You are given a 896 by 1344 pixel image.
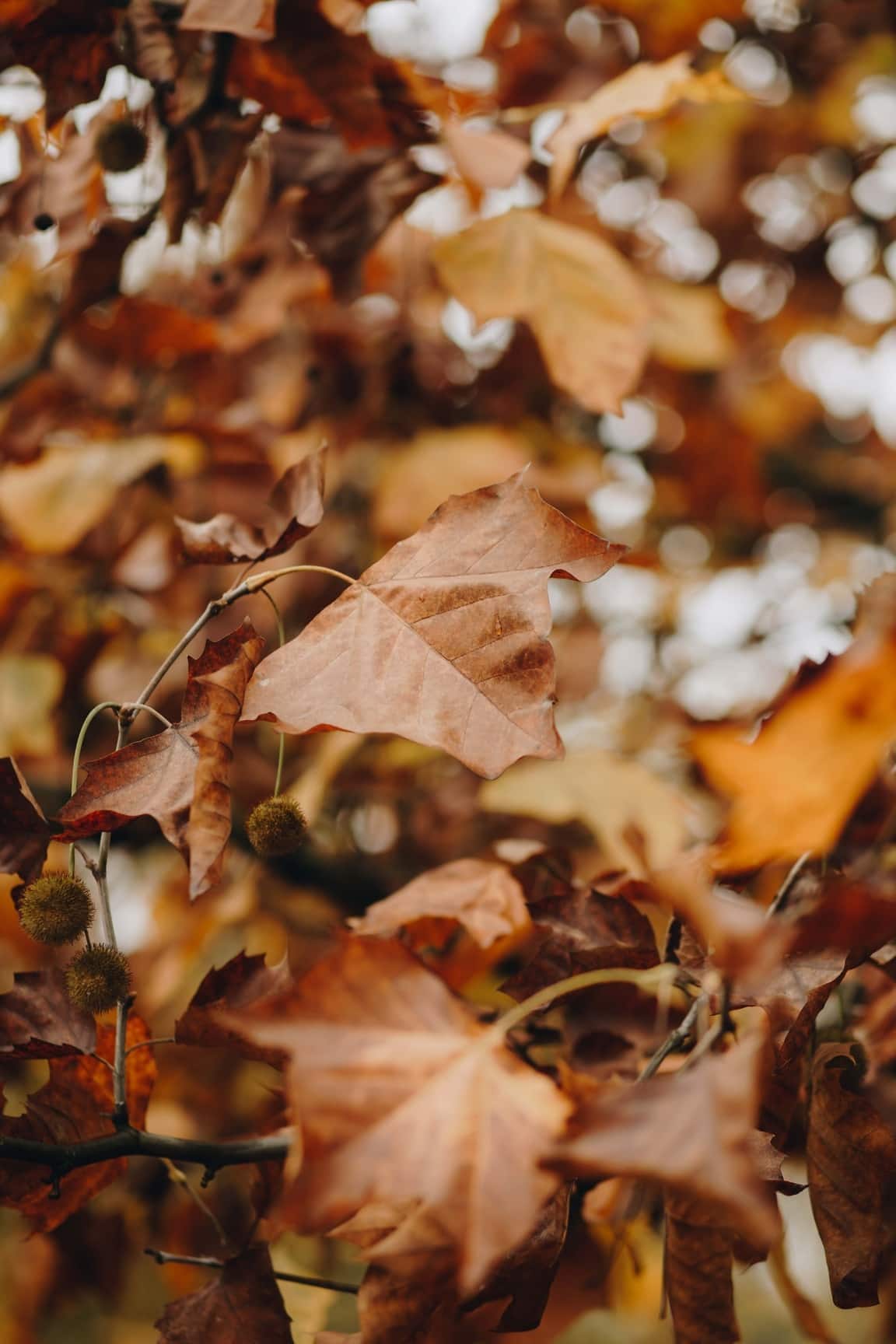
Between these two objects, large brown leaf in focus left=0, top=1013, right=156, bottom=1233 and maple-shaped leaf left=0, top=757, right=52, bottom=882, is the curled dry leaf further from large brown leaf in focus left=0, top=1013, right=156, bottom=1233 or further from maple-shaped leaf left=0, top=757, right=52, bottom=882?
large brown leaf in focus left=0, top=1013, right=156, bottom=1233

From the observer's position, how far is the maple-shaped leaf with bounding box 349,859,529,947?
81 cm

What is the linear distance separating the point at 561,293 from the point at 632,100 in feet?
0.66

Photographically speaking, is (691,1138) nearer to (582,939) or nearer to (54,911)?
(582,939)

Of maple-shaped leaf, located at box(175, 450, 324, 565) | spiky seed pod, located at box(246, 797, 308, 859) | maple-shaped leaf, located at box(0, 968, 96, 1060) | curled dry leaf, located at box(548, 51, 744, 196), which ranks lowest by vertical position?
maple-shaped leaf, located at box(0, 968, 96, 1060)

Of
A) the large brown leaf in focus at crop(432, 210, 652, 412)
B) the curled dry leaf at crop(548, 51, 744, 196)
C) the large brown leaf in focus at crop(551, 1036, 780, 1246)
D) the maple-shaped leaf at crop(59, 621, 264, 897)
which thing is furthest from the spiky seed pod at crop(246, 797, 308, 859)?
the curled dry leaf at crop(548, 51, 744, 196)

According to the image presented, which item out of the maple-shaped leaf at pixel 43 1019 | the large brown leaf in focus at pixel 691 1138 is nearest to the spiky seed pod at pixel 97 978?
the maple-shaped leaf at pixel 43 1019

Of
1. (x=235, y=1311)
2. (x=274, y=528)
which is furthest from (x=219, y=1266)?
(x=274, y=528)

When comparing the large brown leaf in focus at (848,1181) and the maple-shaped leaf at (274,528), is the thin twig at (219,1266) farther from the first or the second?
the maple-shaped leaf at (274,528)

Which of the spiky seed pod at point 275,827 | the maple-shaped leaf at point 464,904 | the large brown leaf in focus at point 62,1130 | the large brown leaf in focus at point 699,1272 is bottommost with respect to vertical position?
the large brown leaf in focus at point 699,1272

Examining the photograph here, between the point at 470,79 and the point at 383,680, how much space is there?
2010mm

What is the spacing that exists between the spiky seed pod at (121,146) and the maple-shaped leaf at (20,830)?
670mm

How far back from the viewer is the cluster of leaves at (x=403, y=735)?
493 mm

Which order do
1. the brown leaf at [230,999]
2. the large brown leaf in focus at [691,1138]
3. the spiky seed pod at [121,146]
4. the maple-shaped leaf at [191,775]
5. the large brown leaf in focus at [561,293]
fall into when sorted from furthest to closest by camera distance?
1. the large brown leaf in focus at [561,293]
2. the spiky seed pod at [121,146]
3. the brown leaf at [230,999]
4. the maple-shaped leaf at [191,775]
5. the large brown leaf in focus at [691,1138]

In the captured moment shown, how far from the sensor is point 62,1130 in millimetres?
710
